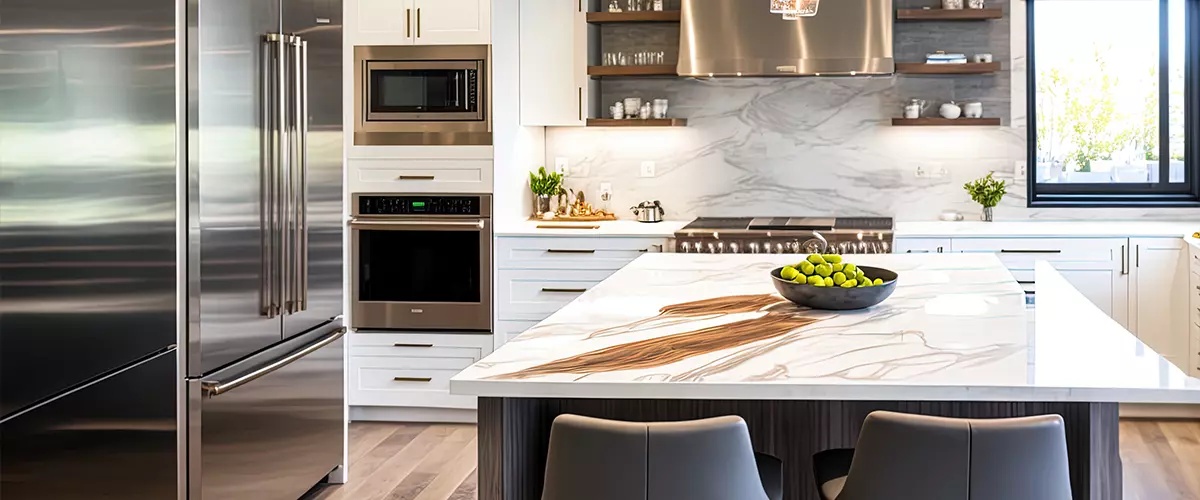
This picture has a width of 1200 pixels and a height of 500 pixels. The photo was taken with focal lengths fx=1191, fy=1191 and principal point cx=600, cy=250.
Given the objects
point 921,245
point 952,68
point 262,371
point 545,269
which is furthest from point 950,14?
point 262,371

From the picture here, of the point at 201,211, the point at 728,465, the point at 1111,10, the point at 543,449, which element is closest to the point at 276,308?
the point at 201,211

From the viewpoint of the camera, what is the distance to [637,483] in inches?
78.5

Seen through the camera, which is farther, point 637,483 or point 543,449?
point 543,449

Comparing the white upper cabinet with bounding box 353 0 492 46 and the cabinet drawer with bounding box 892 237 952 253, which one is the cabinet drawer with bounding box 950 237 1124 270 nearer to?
the cabinet drawer with bounding box 892 237 952 253

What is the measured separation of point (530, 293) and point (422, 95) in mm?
1008

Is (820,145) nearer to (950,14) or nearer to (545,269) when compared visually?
(950,14)

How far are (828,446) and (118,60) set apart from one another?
1.84 meters

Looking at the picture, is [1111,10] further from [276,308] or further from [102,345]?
[102,345]

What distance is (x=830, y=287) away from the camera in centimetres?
303

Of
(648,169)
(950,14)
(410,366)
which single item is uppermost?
(950,14)

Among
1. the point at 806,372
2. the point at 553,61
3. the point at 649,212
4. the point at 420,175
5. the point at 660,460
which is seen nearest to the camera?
the point at 660,460

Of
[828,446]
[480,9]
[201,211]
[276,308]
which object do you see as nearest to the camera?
[828,446]

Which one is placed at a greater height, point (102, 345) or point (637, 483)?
point (102, 345)

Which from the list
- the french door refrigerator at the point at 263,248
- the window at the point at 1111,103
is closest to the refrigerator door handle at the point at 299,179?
the french door refrigerator at the point at 263,248
